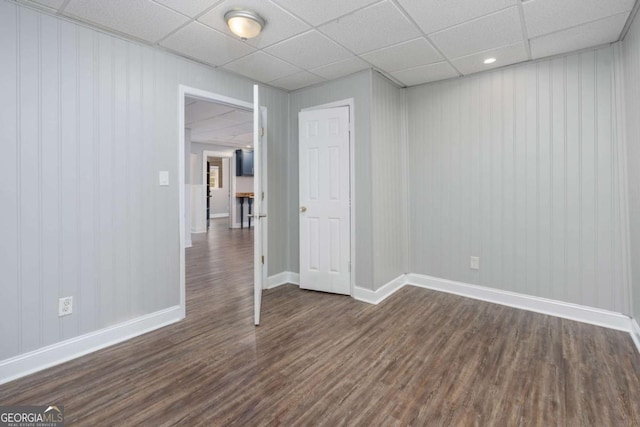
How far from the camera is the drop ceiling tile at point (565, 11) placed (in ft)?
6.86

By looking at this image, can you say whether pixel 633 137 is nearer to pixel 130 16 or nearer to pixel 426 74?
pixel 426 74

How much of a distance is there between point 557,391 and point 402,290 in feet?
6.29

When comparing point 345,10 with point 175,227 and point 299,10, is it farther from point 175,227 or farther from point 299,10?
point 175,227

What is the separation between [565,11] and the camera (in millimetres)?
2188

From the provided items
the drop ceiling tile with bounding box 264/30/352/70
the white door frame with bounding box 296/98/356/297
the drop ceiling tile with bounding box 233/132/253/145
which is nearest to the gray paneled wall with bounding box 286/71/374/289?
the white door frame with bounding box 296/98/356/297

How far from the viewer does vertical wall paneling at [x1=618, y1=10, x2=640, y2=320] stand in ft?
7.44

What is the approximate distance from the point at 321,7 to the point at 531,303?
3311mm

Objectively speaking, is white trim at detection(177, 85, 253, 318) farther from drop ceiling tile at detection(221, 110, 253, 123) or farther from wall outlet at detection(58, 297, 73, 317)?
drop ceiling tile at detection(221, 110, 253, 123)

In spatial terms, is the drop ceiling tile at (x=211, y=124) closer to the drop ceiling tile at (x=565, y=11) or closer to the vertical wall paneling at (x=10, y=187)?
the vertical wall paneling at (x=10, y=187)

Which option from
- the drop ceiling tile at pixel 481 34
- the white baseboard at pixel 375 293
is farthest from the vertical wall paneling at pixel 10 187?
the drop ceiling tile at pixel 481 34

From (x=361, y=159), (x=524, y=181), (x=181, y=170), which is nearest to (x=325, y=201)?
(x=361, y=159)

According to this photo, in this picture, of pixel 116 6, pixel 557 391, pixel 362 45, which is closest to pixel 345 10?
pixel 362 45

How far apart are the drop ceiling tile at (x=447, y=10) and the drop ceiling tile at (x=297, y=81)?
141 cm

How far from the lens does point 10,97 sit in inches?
78.2
